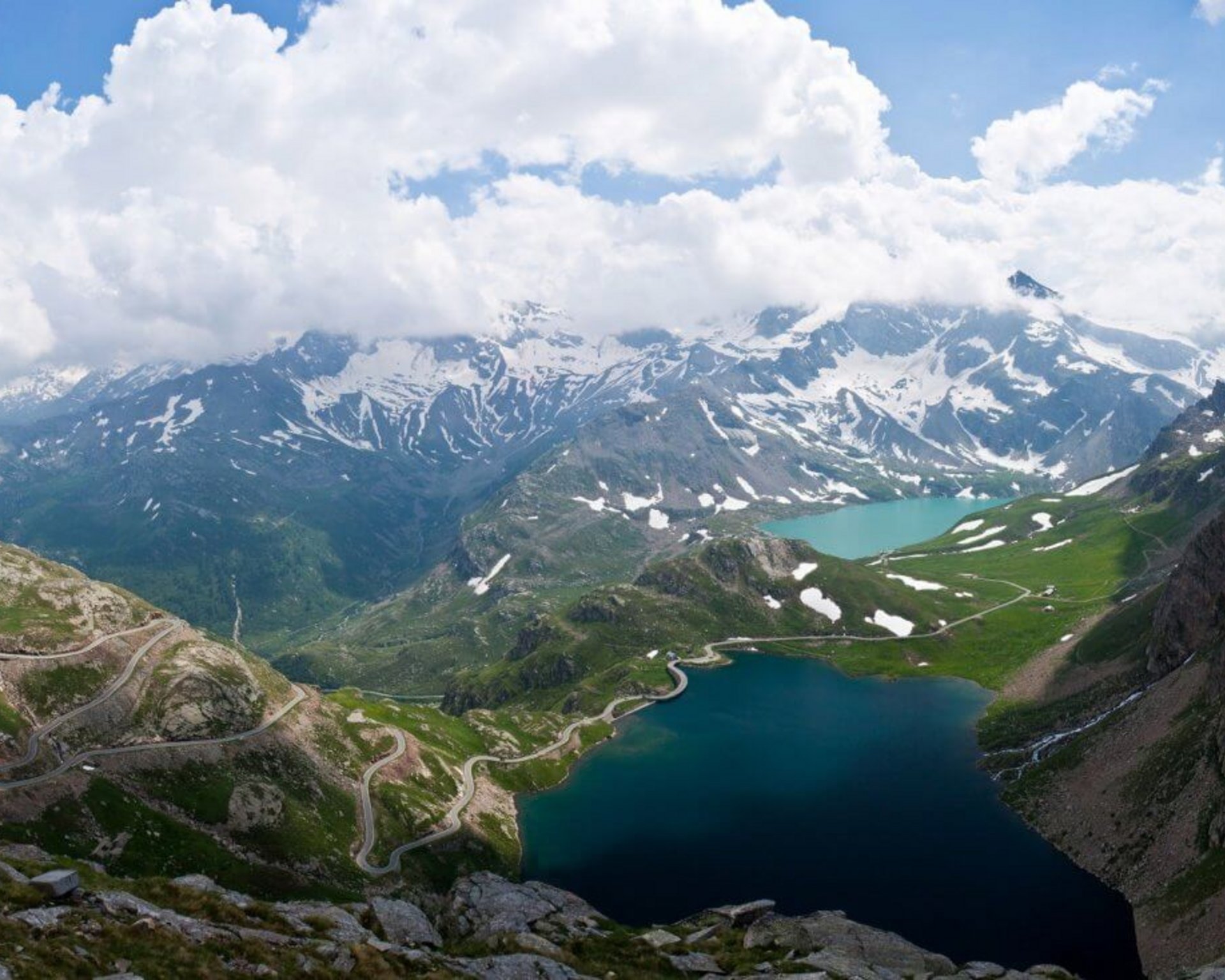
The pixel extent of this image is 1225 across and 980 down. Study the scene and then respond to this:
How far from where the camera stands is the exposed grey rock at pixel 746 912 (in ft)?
242

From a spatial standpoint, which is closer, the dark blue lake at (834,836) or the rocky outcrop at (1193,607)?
the dark blue lake at (834,836)

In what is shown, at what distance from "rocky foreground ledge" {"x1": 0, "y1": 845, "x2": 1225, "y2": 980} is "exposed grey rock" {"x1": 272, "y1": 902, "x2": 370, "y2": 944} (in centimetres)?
17

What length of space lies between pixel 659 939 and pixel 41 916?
44307 mm

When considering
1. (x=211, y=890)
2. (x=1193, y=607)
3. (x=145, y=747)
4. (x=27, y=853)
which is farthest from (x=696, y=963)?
(x=1193, y=607)

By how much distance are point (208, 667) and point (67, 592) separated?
24.5m

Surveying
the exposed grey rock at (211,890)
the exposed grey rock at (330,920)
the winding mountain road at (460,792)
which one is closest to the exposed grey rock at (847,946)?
the exposed grey rock at (330,920)

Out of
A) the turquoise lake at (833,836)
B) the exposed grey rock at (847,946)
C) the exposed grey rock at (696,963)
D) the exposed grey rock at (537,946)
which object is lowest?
the turquoise lake at (833,836)

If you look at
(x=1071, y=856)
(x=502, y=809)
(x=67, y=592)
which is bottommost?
(x=1071, y=856)

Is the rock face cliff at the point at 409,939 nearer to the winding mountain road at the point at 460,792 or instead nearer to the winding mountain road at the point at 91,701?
the winding mountain road at the point at 460,792

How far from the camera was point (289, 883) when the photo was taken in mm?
88125

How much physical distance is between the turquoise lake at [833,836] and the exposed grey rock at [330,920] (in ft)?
166

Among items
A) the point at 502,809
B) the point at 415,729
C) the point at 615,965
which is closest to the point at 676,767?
the point at 502,809

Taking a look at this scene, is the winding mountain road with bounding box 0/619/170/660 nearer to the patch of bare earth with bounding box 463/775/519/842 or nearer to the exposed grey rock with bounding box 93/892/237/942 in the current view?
the patch of bare earth with bounding box 463/775/519/842

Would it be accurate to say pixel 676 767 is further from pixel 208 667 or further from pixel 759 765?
pixel 208 667
